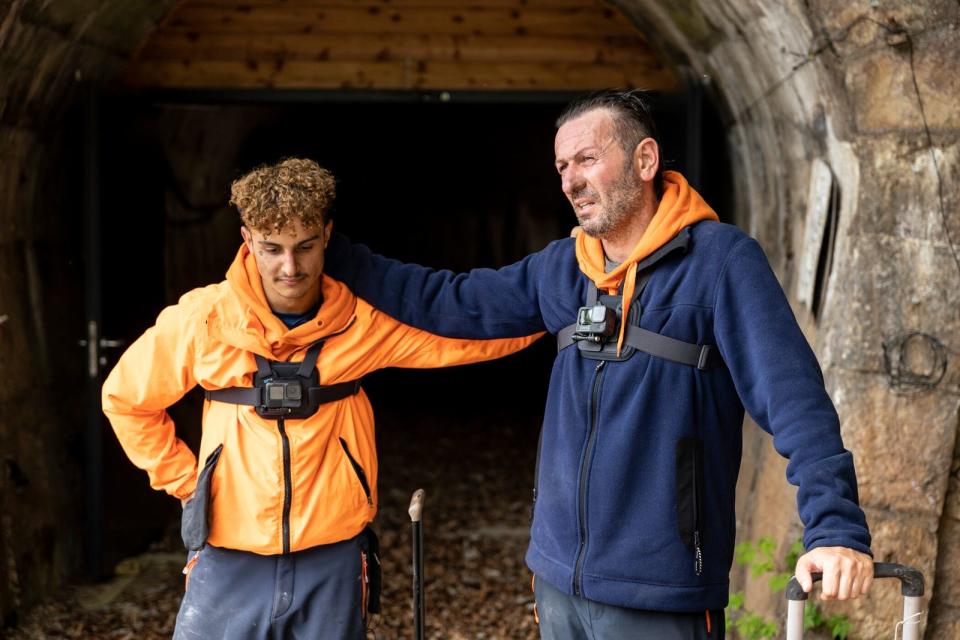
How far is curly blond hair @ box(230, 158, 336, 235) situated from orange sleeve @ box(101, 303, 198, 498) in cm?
38

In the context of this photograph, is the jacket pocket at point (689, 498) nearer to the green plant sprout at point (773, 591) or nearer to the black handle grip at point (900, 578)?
the black handle grip at point (900, 578)

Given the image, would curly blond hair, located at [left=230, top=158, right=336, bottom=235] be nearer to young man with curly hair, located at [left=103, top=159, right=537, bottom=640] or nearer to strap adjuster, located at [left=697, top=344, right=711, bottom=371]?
young man with curly hair, located at [left=103, top=159, right=537, bottom=640]

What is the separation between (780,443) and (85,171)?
4.82m

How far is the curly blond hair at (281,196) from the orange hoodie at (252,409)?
0.20 metres

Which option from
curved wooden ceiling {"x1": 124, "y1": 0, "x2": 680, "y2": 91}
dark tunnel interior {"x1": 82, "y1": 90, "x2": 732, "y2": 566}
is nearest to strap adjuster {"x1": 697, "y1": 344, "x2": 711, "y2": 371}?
dark tunnel interior {"x1": 82, "y1": 90, "x2": 732, "y2": 566}

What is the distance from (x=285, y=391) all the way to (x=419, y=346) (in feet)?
1.56

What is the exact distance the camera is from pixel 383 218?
1562 cm

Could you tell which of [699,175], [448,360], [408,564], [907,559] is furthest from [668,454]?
Result: [408,564]

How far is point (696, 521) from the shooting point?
2.78 m

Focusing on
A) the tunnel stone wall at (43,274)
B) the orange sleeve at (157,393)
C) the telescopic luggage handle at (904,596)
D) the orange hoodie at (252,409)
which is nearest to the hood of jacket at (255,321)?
the orange hoodie at (252,409)

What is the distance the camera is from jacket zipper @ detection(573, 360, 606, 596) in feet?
9.41

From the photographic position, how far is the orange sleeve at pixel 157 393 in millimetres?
3287

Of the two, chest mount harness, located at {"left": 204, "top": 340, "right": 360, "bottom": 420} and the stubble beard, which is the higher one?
the stubble beard

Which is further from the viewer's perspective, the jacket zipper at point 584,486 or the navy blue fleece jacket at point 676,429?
the jacket zipper at point 584,486
